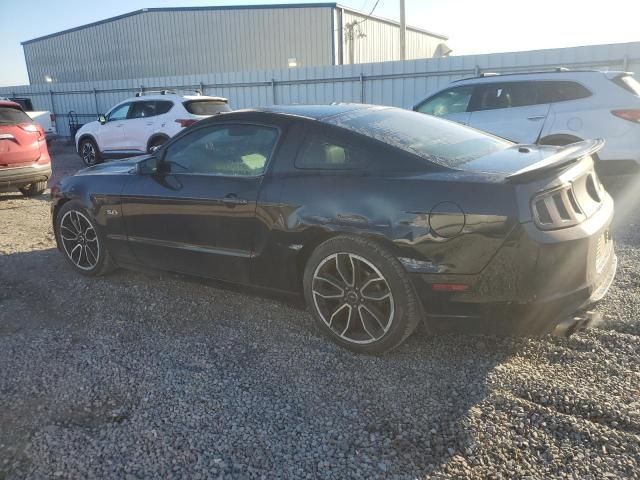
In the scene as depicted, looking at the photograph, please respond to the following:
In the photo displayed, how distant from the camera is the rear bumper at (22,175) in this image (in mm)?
7727

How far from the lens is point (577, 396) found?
2.62 meters

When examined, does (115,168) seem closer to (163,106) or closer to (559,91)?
(559,91)

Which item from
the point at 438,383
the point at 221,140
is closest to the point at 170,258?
the point at 221,140

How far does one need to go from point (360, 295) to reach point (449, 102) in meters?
5.92

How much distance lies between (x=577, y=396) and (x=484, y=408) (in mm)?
490

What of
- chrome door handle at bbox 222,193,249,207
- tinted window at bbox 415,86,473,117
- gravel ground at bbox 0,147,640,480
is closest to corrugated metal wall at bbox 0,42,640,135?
tinted window at bbox 415,86,473,117

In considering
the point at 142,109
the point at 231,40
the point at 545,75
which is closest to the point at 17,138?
the point at 142,109

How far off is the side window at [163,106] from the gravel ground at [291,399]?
28.7 ft

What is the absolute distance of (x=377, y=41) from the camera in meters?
29.4

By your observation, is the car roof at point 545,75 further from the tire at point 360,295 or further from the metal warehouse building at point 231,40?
the metal warehouse building at point 231,40

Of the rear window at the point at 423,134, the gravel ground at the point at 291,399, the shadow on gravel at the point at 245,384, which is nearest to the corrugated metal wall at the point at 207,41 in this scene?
the rear window at the point at 423,134

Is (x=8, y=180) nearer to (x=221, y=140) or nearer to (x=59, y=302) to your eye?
(x=59, y=302)

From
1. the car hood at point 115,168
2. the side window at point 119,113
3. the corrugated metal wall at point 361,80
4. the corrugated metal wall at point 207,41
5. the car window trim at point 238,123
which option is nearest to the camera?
the car window trim at point 238,123

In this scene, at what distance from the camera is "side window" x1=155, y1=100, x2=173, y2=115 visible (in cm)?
1190
